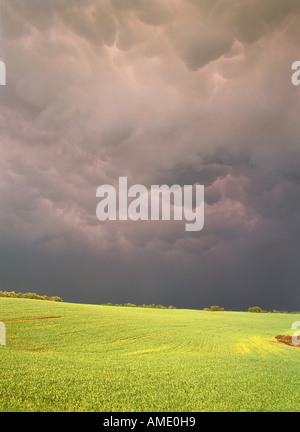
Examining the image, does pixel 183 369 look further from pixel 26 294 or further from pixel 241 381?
pixel 26 294

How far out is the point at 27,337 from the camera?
26.7 meters

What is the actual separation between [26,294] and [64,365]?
62.5 meters

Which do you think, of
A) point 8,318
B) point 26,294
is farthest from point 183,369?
point 26,294

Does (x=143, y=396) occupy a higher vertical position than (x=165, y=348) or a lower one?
higher

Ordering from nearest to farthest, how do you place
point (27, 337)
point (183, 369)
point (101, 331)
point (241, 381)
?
1. point (241, 381)
2. point (183, 369)
3. point (27, 337)
4. point (101, 331)

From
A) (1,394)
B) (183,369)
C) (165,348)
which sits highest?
(1,394)
